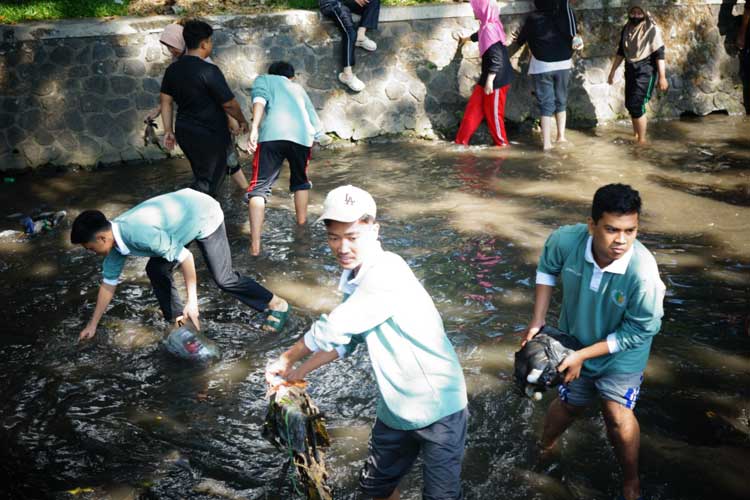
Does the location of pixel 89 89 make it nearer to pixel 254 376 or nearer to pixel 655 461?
pixel 254 376

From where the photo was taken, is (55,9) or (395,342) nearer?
(395,342)

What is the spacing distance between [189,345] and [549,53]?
6606 millimetres

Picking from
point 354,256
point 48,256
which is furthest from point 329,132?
point 354,256

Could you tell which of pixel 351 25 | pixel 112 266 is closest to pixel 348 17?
pixel 351 25

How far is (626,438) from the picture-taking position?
3.68 meters

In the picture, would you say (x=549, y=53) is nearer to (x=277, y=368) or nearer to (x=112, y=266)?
(x=112, y=266)

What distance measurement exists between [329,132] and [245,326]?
518cm

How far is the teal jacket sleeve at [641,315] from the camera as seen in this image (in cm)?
340

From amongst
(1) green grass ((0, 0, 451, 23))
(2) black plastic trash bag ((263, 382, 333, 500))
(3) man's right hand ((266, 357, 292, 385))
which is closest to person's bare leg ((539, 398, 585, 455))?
(2) black plastic trash bag ((263, 382, 333, 500))

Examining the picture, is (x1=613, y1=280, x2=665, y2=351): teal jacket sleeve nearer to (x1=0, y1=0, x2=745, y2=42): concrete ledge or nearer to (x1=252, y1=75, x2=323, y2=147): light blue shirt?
(x1=252, y1=75, x2=323, y2=147): light blue shirt

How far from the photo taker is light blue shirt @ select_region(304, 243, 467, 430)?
306cm

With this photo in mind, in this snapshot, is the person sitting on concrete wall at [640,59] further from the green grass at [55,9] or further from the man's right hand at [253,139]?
the green grass at [55,9]

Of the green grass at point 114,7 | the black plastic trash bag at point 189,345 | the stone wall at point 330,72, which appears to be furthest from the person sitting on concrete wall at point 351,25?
the black plastic trash bag at point 189,345

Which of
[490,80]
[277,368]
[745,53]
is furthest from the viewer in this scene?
[745,53]
